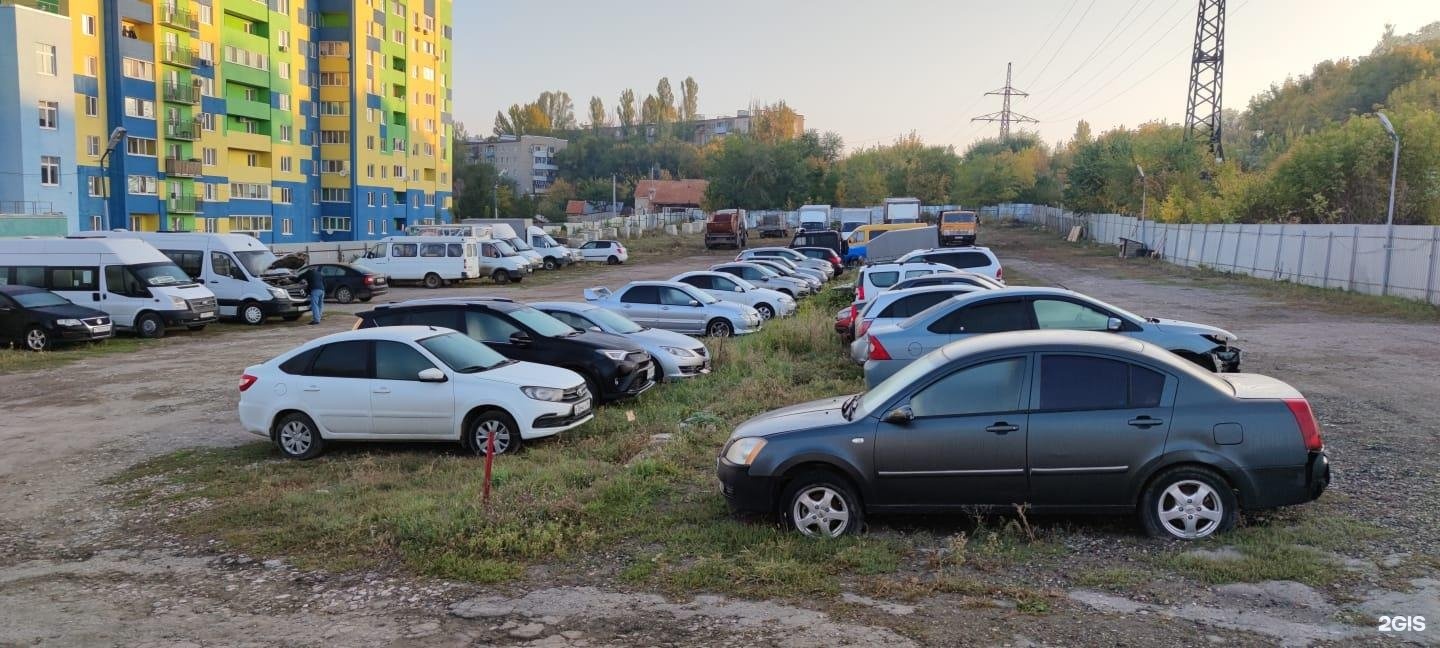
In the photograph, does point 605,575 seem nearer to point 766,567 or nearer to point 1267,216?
point 766,567

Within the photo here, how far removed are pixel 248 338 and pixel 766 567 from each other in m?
20.6

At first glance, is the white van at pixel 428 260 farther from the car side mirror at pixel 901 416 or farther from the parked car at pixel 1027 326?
the car side mirror at pixel 901 416

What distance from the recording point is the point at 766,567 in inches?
258

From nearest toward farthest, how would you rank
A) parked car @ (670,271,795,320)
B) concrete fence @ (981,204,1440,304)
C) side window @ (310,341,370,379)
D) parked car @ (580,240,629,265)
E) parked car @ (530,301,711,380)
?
side window @ (310,341,370,379), parked car @ (530,301,711,380), parked car @ (670,271,795,320), concrete fence @ (981,204,1440,304), parked car @ (580,240,629,265)

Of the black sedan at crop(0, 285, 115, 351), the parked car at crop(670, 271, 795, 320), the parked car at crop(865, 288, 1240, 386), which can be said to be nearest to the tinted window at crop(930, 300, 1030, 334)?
the parked car at crop(865, 288, 1240, 386)

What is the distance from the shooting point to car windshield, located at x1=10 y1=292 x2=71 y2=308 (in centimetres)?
2112

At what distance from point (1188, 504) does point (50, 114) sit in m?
56.0

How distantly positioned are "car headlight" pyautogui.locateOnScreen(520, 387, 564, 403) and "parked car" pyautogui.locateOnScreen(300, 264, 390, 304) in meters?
24.5

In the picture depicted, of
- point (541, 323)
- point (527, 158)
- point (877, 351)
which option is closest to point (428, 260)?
point (541, 323)

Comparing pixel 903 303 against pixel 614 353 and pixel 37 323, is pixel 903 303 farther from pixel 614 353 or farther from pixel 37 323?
pixel 37 323

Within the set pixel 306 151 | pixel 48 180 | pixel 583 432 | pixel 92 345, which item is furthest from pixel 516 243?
pixel 583 432

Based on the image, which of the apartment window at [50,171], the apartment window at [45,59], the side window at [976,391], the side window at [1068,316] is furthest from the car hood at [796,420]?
the apartment window at [50,171]

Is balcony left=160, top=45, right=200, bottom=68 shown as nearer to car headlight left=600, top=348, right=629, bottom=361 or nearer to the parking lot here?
the parking lot

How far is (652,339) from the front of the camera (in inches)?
608
